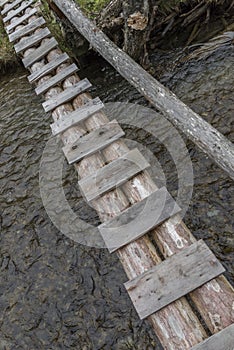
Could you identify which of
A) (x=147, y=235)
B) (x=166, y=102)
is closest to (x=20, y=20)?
(x=166, y=102)

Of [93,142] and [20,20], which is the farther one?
[20,20]

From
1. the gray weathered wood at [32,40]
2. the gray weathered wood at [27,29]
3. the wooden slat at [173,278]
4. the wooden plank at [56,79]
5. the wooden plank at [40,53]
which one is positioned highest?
the gray weathered wood at [27,29]

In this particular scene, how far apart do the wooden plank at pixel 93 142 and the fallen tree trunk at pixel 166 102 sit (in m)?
0.72

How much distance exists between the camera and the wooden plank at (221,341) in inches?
115

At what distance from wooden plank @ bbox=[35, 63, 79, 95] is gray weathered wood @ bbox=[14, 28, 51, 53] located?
59.6 inches

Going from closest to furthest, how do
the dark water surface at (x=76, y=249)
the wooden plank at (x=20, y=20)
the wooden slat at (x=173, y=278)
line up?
the wooden slat at (x=173, y=278) < the dark water surface at (x=76, y=249) < the wooden plank at (x=20, y=20)

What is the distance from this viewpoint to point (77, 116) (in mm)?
5809

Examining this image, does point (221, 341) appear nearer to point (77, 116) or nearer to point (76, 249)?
point (76, 249)

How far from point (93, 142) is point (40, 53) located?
3345 millimetres

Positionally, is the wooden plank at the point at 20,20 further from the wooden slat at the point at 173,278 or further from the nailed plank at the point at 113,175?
the wooden slat at the point at 173,278

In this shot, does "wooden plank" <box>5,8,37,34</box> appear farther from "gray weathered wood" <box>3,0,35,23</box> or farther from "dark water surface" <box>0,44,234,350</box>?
"dark water surface" <box>0,44,234,350</box>

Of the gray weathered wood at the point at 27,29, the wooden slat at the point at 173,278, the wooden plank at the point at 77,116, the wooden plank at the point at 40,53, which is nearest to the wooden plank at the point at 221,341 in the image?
the wooden slat at the point at 173,278

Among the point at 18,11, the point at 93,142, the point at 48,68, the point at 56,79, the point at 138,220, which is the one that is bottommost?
the point at 138,220

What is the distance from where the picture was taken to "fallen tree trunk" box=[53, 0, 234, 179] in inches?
150
